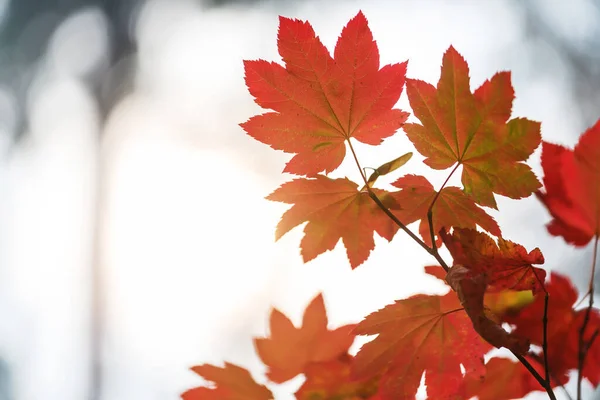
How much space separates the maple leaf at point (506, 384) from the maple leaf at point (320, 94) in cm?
18

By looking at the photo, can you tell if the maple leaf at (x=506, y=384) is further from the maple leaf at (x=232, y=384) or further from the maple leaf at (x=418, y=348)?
the maple leaf at (x=232, y=384)

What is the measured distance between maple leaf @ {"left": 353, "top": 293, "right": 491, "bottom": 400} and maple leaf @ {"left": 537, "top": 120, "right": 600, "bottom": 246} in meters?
0.08

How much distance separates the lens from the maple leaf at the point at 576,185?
0.28 metres

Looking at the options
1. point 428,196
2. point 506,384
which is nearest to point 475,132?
point 428,196

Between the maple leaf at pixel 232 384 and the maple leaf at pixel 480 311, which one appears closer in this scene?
the maple leaf at pixel 480 311

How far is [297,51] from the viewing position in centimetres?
31

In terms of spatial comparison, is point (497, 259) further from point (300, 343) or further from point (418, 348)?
point (300, 343)

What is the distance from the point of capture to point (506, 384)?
1.12ft

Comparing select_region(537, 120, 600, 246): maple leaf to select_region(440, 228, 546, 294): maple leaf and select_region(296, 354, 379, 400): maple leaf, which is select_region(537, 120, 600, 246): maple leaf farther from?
select_region(296, 354, 379, 400): maple leaf

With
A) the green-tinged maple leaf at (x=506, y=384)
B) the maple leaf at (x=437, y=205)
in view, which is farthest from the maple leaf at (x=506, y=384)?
the maple leaf at (x=437, y=205)

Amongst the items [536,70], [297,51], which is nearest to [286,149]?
[297,51]

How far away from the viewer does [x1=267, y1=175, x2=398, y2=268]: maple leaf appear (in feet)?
1.07

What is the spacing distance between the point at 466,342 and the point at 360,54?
0.19 meters

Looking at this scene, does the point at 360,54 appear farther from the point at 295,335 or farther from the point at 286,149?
the point at 295,335
